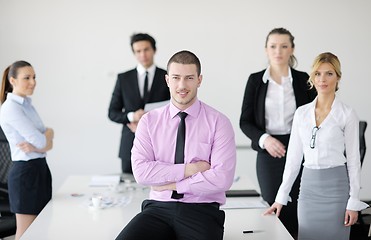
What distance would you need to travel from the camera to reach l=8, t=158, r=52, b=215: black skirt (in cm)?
336

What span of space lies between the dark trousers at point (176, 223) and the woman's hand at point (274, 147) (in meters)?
0.81

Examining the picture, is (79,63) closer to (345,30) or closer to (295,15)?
(295,15)

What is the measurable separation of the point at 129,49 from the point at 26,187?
7.07 feet

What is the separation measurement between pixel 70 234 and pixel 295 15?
3492 millimetres

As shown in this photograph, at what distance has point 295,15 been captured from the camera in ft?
17.0

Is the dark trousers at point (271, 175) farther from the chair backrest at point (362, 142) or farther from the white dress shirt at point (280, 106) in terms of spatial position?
the chair backrest at point (362, 142)

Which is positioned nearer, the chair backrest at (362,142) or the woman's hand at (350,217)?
the woman's hand at (350,217)

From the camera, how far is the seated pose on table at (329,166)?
9.02 ft

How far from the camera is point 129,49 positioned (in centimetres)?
514

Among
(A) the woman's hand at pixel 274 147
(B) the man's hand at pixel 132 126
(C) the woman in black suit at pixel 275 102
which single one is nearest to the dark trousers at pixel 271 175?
(C) the woman in black suit at pixel 275 102

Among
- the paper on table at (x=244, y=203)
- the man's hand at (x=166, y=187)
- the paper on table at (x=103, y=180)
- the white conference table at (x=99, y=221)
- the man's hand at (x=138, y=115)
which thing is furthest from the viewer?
the man's hand at (x=138, y=115)

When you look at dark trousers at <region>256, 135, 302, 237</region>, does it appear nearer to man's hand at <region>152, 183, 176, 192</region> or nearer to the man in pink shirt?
the man in pink shirt

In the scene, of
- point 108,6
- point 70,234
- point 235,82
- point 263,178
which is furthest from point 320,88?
point 108,6

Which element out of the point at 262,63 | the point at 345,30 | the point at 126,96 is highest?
the point at 345,30
